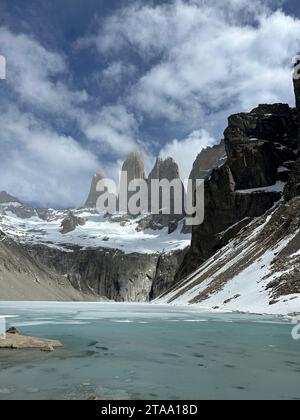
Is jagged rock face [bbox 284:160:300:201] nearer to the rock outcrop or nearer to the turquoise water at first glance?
the turquoise water

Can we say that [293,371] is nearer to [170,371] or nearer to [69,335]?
[170,371]

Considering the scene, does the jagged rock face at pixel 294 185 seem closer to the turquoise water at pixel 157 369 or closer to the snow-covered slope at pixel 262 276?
the snow-covered slope at pixel 262 276

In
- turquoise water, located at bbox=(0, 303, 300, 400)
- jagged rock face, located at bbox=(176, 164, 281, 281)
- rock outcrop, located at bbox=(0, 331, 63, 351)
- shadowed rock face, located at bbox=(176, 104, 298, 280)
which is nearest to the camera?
turquoise water, located at bbox=(0, 303, 300, 400)

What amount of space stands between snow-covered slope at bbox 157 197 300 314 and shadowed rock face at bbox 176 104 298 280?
128ft

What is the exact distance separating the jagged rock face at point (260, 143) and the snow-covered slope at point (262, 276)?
48.9 metres

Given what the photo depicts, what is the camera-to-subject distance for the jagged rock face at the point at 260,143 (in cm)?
14225

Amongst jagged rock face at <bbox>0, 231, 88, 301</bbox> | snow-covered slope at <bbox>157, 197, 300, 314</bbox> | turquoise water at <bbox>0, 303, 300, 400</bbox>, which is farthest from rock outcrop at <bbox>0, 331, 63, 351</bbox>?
jagged rock face at <bbox>0, 231, 88, 301</bbox>

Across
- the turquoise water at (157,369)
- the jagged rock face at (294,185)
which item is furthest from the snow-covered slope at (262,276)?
the turquoise water at (157,369)

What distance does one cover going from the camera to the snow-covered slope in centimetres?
4744

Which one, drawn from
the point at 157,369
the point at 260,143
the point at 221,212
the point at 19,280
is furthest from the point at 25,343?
the point at 19,280

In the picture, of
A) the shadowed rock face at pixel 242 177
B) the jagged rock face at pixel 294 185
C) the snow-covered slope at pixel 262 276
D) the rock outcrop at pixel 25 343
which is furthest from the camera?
the shadowed rock face at pixel 242 177

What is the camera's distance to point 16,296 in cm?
15388

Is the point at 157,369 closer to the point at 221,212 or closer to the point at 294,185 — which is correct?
the point at 294,185

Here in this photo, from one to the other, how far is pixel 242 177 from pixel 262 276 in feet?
286
